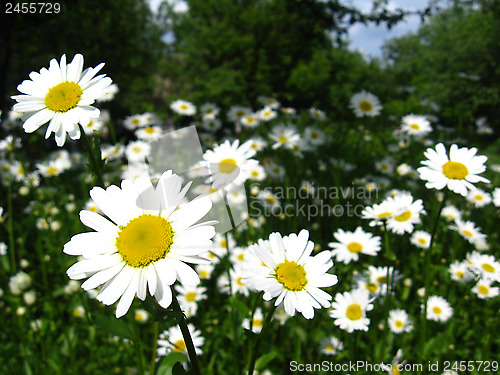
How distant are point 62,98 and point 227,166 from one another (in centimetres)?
86

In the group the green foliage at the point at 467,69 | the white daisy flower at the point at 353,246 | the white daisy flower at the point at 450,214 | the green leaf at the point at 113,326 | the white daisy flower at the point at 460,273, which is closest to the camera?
the green leaf at the point at 113,326

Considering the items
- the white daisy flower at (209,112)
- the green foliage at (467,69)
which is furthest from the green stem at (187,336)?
the green foliage at (467,69)

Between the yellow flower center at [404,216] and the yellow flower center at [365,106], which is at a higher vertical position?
the yellow flower center at [365,106]

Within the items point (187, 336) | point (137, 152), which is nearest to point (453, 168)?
point (187, 336)

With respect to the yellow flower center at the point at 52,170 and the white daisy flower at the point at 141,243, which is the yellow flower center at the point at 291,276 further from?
the yellow flower center at the point at 52,170

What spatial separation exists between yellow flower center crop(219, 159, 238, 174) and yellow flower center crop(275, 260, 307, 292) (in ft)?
2.59

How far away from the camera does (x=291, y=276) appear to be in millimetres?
1008

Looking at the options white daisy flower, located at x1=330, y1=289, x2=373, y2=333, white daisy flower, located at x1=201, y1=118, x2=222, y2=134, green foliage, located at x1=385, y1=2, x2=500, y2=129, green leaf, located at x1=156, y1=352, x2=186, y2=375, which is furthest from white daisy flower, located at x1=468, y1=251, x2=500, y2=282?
green foliage, located at x1=385, y1=2, x2=500, y2=129

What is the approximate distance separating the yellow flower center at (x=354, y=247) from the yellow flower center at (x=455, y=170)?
0.64m

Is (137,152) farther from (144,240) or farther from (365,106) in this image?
(144,240)

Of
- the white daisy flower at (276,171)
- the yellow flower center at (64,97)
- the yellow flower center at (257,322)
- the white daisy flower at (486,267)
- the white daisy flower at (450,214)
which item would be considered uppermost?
the white daisy flower at (276,171)

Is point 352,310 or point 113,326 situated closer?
point 113,326

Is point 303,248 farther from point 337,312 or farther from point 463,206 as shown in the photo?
point 463,206

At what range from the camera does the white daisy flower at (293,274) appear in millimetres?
950
